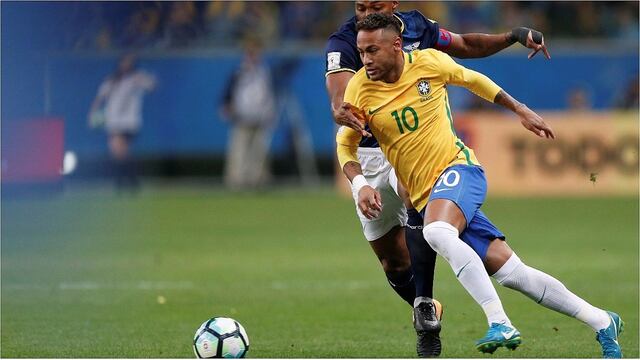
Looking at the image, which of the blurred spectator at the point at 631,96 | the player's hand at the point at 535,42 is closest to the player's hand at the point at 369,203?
the player's hand at the point at 535,42

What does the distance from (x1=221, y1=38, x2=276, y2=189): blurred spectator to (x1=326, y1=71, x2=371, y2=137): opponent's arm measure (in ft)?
51.5

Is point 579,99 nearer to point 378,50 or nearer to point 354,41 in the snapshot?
point 354,41

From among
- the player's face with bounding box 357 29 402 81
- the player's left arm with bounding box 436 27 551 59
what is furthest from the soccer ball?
the player's left arm with bounding box 436 27 551 59

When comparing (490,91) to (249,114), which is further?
(249,114)

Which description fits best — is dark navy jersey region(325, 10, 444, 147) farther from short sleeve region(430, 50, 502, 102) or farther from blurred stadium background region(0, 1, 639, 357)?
blurred stadium background region(0, 1, 639, 357)

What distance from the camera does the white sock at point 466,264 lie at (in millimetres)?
7137

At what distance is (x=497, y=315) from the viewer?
23.1 ft

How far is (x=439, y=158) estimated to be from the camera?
7.64 meters

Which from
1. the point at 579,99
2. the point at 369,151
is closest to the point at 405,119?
the point at 369,151

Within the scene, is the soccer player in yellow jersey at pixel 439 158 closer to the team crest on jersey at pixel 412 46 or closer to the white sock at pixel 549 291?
the white sock at pixel 549 291

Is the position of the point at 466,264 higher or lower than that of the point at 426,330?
higher

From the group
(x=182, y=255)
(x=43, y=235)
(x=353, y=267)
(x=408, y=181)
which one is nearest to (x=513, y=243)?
(x=353, y=267)

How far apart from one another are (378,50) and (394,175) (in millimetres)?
1266

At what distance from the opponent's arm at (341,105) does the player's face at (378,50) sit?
0.27 m
